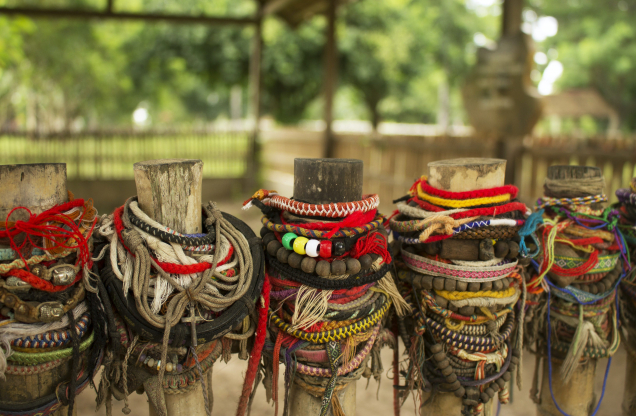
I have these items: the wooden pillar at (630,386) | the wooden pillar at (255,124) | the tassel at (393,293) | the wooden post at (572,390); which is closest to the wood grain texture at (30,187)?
the tassel at (393,293)

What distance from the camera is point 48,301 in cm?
124

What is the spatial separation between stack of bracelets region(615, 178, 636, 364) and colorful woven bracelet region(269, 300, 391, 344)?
1.16 meters

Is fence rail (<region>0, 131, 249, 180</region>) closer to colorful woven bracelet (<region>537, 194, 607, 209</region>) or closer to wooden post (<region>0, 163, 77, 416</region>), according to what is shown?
wooden post (<region>0, 163, 77, 416</region>)

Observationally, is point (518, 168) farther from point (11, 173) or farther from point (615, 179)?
point (11, 173)

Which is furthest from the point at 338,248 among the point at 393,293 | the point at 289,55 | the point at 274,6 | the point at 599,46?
the point at 599,46

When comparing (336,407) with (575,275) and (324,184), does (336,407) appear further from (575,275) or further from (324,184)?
(575,275)

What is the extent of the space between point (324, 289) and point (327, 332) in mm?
139

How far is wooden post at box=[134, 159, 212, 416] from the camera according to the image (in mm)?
1352

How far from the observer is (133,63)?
56.8 ft

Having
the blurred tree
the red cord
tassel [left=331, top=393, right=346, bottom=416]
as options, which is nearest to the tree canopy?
the blurred tree

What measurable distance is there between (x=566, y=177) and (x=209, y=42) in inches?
534

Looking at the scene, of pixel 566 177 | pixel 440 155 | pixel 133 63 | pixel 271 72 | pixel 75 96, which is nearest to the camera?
pixel 566 177

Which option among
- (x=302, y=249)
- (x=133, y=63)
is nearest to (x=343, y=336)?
(x=302, y=249)

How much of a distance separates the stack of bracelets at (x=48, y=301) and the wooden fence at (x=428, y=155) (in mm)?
3230
